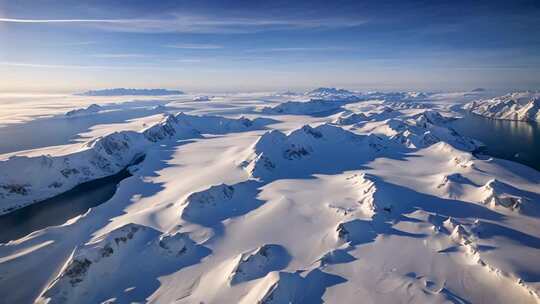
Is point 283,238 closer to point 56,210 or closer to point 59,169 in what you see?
point 56,210

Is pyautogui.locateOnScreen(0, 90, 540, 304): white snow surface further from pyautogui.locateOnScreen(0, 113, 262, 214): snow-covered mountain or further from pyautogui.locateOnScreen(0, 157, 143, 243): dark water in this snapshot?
pyautogui.locateOnScreen(0, 157, 143, 243): dark water

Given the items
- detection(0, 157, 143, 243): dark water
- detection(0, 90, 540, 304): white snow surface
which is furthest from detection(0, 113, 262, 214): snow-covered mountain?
detection(0, 157, 143, 243): dark water

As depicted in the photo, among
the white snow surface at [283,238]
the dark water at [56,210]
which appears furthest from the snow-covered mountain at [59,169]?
the dark water at [56,210]

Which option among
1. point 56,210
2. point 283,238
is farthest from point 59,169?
point 283,238

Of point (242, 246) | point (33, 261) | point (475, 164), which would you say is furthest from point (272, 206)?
point (475, 164)

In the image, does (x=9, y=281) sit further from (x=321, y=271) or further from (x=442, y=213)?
(x=442, y=213)

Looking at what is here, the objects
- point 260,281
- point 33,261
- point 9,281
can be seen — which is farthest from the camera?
point 33,261

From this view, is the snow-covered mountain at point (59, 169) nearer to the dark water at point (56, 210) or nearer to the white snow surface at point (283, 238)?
the white snow surface at point (283, 238)
